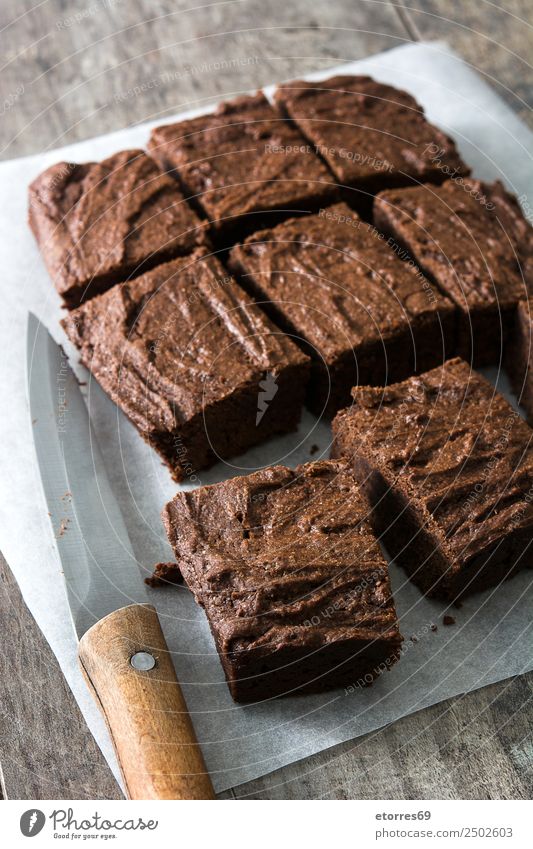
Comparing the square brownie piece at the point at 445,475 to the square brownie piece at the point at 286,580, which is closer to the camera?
the square brownie piece at the point at 286,580

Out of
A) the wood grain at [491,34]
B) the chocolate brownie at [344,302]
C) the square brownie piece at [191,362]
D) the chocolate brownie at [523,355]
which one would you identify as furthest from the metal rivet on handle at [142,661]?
the wood grain at [491,34]

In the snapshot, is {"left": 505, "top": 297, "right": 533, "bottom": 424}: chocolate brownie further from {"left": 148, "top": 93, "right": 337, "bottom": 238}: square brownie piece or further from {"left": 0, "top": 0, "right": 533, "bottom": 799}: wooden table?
{"left": 0, "top": 0, "right": 533, "bottom": 799}: wooden table

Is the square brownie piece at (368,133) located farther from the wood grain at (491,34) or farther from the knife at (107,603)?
the knife at (107,603)

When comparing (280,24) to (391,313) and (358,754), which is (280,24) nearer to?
(391,313)

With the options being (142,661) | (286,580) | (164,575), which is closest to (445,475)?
(286,580)

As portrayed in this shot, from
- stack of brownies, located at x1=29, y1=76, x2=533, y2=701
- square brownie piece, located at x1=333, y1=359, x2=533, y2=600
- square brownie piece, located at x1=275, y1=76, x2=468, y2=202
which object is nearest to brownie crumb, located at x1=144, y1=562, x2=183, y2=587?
stack of brownies, located at x1=29, y1=76, x2=533, y2=701

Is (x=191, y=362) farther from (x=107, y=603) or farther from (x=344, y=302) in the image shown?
(x=107, y=603)

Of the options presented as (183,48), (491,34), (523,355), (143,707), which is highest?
(183,48)
